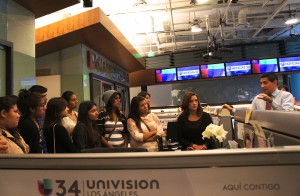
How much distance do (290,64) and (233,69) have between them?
5.67 ft

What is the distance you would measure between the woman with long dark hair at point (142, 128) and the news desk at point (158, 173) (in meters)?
2.44

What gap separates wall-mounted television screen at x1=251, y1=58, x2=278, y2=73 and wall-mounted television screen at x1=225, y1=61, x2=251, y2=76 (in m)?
0.18

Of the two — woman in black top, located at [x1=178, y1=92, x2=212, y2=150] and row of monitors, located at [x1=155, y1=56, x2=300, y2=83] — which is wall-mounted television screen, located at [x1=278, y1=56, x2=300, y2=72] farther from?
woman in black top, located at [x1=178, y1=92, x2=212, y2=150]

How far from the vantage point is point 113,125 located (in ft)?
10.9

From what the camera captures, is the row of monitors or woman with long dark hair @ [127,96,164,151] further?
the row of monitors

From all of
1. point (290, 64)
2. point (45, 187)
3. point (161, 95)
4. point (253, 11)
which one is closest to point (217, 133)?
point (45, 187)

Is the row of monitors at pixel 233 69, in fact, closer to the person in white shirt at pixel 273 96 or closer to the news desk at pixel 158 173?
the person in white shirt at pixel 273 96

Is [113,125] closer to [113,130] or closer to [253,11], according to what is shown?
[113,130]

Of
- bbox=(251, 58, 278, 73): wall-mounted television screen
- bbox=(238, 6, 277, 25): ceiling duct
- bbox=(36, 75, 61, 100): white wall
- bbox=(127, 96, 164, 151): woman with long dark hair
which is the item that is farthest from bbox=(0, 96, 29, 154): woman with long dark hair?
bbox=(251, 58, 278, 73): wall-mounted television screen

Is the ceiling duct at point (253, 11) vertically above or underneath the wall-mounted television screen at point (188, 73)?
above

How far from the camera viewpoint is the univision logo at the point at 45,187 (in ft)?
2.54

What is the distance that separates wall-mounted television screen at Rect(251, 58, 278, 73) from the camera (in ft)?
29.7

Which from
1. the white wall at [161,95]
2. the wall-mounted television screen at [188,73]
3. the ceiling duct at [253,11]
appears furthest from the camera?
the white wall at [161,95]

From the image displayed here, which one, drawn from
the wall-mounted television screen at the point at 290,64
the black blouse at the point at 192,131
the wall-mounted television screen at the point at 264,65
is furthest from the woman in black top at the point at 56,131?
the wall-mounted television screen at the point at 290,64
